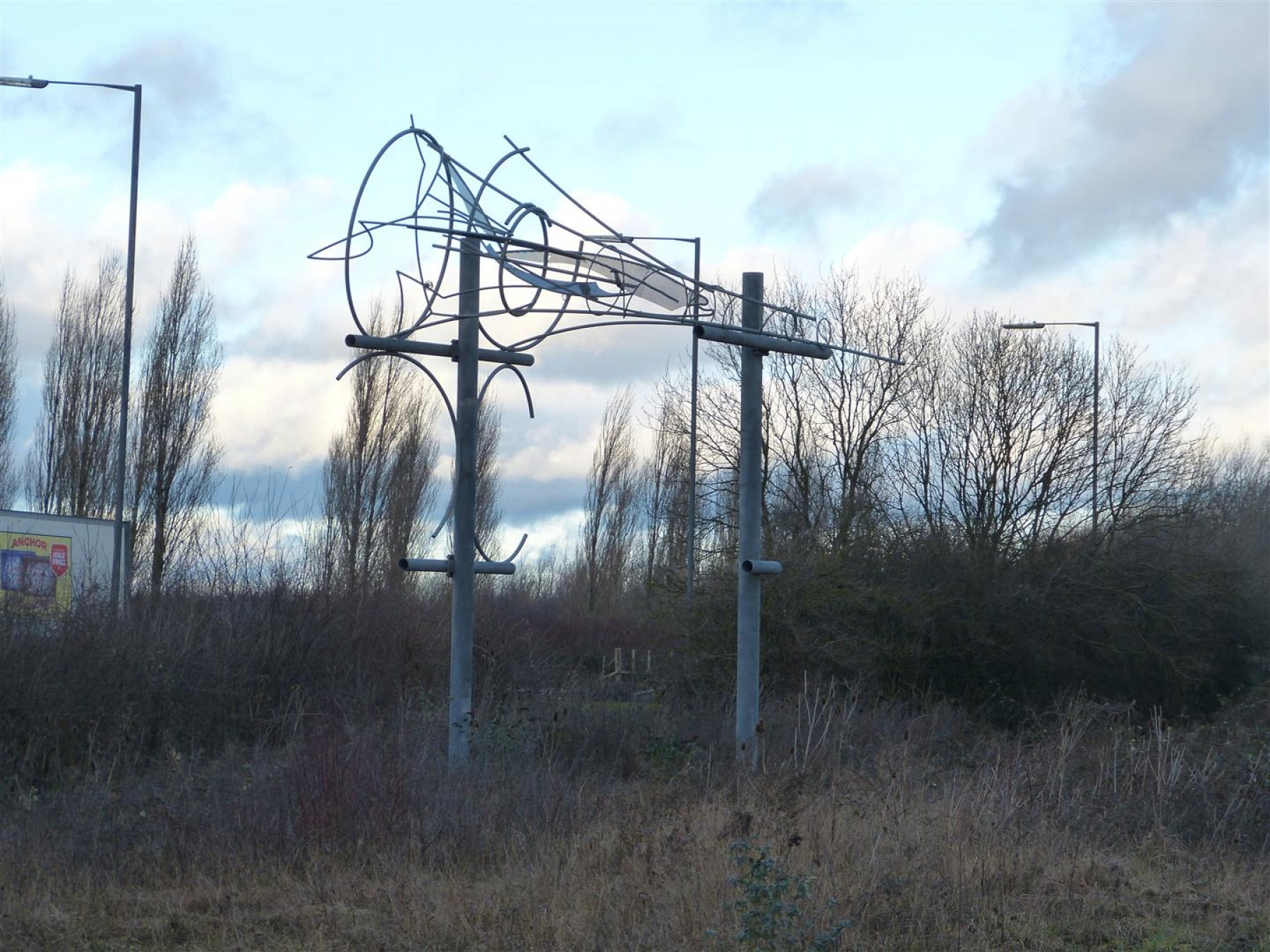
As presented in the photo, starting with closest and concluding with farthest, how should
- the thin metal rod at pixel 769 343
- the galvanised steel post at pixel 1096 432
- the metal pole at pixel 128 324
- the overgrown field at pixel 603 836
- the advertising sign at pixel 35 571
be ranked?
the overgrown field at pixel 603 836, the thin metal rod at pixel 769 343, the advertising sign at pixel 35 571, the metal pole at pixel 128 324, the galvanised steel post at pixel 1096 432

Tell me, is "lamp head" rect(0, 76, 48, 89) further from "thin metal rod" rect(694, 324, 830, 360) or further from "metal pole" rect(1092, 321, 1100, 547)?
"metal pole" rect(1092, 321, 1100, 547)

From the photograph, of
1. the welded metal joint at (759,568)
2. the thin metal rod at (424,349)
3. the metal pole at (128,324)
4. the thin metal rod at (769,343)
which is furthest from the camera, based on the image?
the metal pole at (128,324)

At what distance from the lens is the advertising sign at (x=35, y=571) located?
1531 cm

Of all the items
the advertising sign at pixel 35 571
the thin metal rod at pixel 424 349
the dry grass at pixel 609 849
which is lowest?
the dry grass at pixel 609 849

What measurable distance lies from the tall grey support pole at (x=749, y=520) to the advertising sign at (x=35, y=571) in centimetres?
850

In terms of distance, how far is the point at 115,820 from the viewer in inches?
360

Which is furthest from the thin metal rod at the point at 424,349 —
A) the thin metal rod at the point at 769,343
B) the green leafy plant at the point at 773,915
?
the green leafy plant at the point at 773,915

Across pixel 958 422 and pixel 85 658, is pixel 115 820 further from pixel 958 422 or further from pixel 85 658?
pixel 958 422

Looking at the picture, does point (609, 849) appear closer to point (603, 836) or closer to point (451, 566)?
point (603, 836)

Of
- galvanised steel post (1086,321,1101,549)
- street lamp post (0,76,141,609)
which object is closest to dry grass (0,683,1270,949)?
street lamp post (0,76,141,609)

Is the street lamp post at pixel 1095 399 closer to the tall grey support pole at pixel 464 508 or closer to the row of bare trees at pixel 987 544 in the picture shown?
the row of bare trees at pixel 987 544

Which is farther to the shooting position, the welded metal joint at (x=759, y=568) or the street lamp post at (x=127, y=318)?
the street lamp post at (x=127, y=318)

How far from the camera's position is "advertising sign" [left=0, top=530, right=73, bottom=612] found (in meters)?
15.3

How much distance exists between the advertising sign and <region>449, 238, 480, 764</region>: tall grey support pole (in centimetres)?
703
